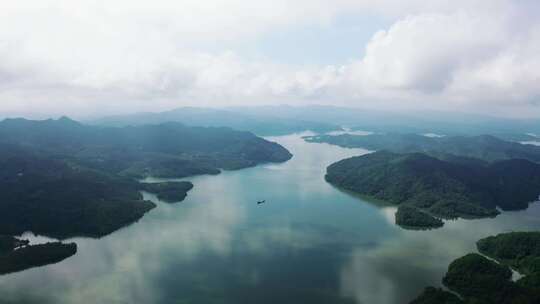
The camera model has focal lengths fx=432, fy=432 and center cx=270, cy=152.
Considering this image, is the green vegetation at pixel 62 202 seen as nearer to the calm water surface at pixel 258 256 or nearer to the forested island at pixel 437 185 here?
the calm water surface at pixel 258 256

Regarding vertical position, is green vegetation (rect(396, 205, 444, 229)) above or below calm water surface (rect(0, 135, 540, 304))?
above

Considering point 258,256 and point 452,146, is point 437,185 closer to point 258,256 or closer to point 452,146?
point 258,256

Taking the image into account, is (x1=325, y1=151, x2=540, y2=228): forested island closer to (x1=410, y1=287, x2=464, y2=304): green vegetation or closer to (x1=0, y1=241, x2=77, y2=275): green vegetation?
(x1=410, y1=287, x2=464, y2=304): green vegetation

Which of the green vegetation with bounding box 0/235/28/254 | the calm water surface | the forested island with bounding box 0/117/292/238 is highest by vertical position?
the forested island with bounding box 0/117/292/238

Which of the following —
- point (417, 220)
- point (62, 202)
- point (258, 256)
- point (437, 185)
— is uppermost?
point (437, 185)

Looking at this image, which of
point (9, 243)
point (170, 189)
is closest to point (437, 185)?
point (170, 189)

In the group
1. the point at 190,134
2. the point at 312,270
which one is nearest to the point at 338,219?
the point at 312,270

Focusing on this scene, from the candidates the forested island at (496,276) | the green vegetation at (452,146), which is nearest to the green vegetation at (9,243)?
the forested island at (496,276)

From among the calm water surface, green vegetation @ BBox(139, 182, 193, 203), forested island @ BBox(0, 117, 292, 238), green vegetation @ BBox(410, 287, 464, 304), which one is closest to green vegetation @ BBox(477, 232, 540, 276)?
the calm water surface
